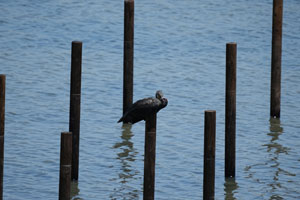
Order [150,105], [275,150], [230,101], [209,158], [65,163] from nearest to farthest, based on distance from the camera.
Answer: [65,163], [209,158], [150,105], [230,101], [275,150]

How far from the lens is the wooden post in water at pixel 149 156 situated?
547 inches

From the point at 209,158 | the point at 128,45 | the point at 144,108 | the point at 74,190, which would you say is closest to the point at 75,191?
the point at 74,190

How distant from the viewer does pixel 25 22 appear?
1375 inches

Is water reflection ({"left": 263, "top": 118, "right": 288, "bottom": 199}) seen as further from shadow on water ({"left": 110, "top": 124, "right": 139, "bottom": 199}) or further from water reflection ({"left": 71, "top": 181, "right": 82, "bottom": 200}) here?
water reflection ({"left": 71, "top": 181, "right": 82, "bottom": 200})

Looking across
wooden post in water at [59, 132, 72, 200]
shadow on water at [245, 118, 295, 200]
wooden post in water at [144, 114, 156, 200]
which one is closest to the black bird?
wooden post in water at [144, 114, 156, 200]

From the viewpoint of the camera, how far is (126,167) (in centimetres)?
1870

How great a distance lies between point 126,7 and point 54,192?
5400 millimetres

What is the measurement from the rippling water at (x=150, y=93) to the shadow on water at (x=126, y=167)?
0.07ft

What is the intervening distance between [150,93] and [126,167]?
785 cm

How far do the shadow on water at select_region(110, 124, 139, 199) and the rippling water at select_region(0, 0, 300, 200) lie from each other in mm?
21

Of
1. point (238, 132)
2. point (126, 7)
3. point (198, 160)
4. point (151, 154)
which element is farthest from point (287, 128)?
point (151, 154)

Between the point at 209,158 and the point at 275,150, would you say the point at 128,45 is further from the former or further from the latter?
the point at 209,158

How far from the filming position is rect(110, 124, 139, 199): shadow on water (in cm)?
1698

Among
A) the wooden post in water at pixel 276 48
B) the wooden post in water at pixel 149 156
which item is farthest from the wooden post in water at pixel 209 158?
the wooden post in water at pixel 276 48
